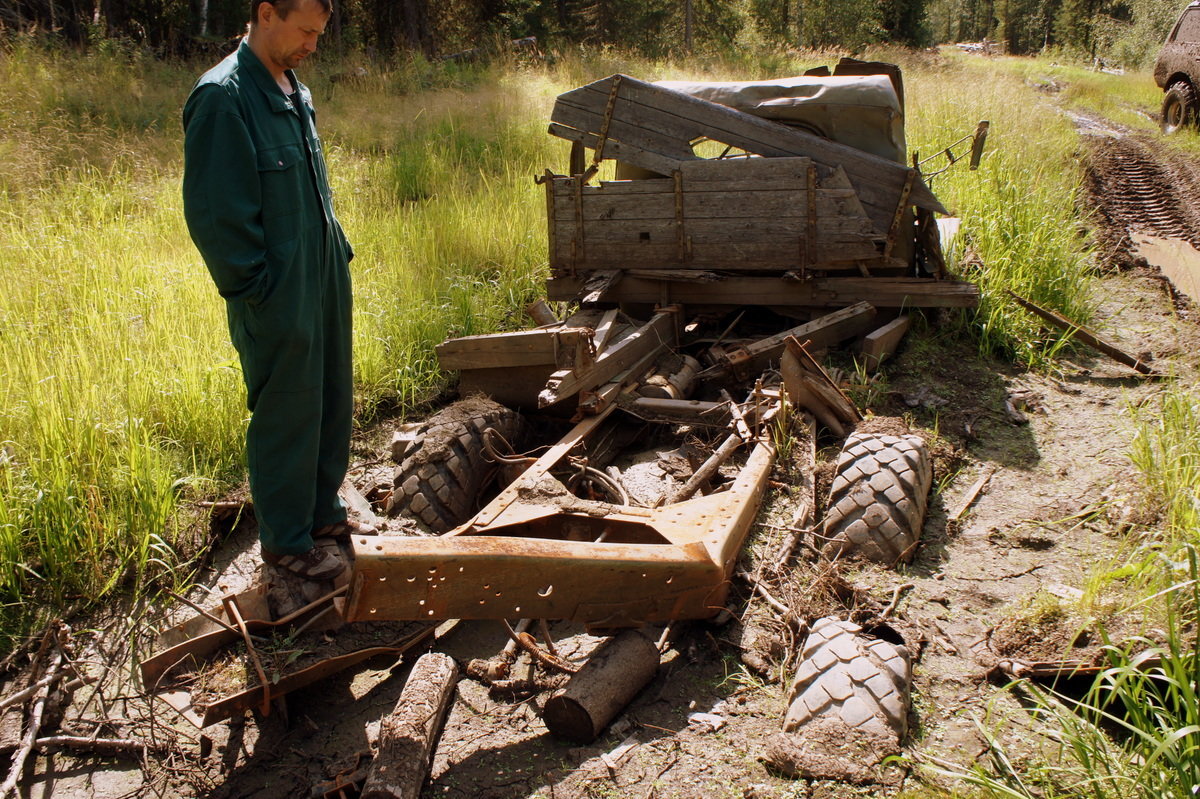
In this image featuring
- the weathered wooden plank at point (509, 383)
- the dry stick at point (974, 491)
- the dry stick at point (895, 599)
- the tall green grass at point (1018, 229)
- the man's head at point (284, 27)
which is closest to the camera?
the man's head at point (284, 27)

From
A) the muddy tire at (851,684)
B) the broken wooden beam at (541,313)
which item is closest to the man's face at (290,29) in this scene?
the broken wooden beam at (541,313)

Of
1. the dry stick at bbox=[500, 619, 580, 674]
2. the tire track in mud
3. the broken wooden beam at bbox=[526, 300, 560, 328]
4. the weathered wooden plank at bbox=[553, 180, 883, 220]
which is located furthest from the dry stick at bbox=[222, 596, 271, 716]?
the tire track in mud

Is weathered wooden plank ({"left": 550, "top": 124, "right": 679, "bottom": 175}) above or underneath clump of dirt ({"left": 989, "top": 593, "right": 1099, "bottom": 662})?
above

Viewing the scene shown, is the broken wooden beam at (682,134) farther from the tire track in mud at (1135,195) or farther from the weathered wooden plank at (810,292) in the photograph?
the tire track in mud at (1135,195)

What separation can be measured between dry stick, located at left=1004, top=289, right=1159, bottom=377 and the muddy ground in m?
1.06

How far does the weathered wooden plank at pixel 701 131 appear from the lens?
18.2ft

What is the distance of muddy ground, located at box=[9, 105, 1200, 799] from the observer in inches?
110

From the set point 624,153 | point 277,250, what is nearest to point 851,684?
point 277,250

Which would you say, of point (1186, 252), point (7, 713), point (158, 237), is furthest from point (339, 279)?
point (1186, 252)

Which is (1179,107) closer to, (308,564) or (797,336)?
(797,336)

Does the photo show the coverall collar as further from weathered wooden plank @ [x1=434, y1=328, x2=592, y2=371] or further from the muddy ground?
the muddy ground

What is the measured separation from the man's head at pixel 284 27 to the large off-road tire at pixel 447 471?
1813 mm

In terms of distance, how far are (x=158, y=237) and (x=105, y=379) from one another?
116 inches

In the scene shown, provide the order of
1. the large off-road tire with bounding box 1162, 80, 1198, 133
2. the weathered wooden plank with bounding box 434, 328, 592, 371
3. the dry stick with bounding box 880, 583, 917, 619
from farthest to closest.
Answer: the large off-road tire with bounding box 1162, 80, 1198, 133 → the weathered wooden plank with bounding box 434, 328, 592, 371 → the dry stick with bounding box 880, 583, 917, 619
